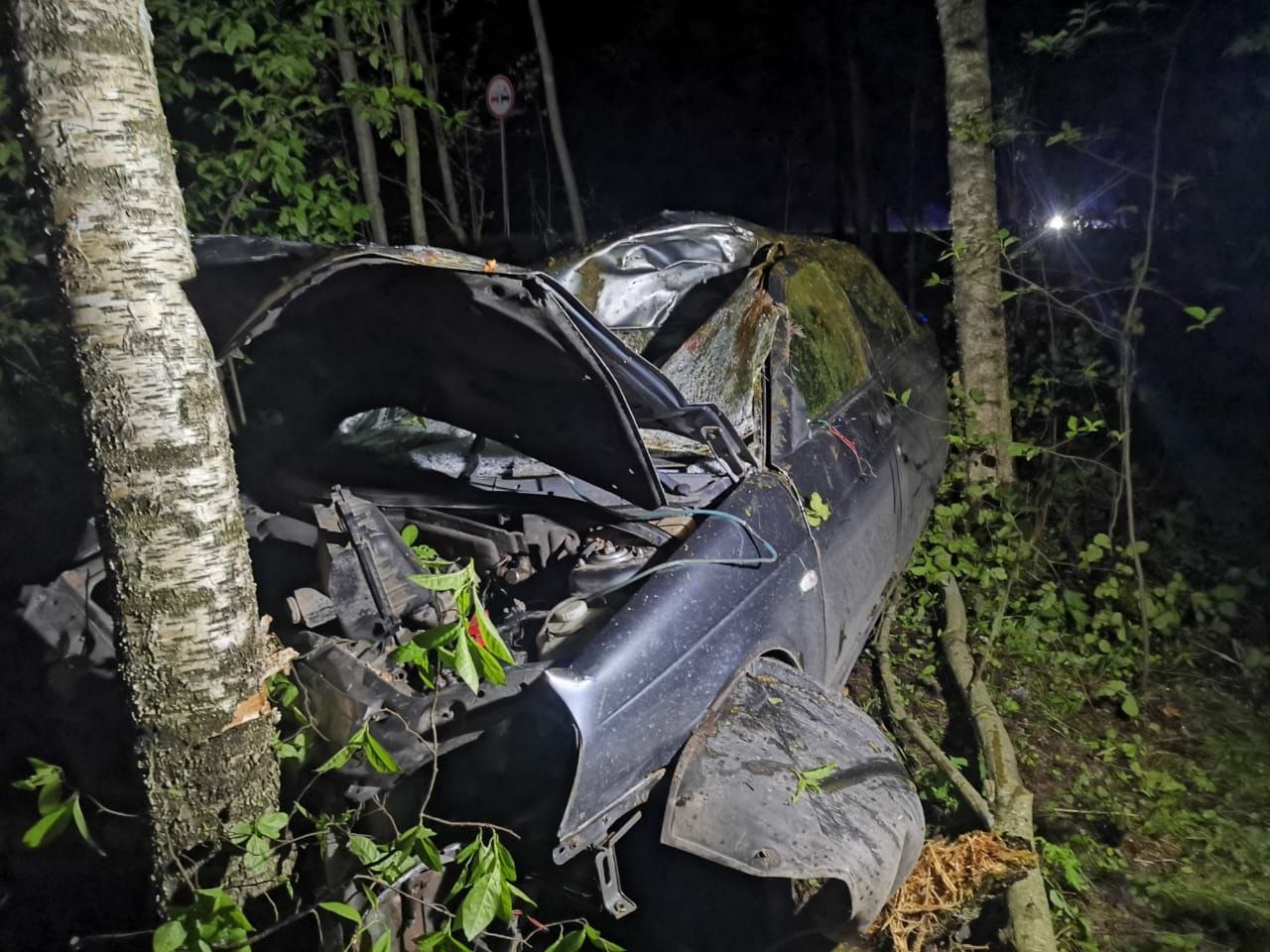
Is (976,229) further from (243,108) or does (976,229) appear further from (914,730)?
(243,108)

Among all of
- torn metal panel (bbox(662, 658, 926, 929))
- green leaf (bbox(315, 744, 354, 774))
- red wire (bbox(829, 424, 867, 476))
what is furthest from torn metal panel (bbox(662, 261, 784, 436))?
green leaf (bbox(315, 744, 354, 774))

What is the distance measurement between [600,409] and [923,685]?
2.21 meters

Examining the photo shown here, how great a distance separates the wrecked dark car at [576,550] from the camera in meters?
1.95

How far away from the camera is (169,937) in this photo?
5.25 ft

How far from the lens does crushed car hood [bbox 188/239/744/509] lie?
201 cm

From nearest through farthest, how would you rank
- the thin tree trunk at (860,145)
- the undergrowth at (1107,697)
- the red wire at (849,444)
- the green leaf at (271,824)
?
the green leaf at (271,824) < the undergrowth at (1107,697) < the red wire at (849,444) < the thin tree trunk at (860,145)

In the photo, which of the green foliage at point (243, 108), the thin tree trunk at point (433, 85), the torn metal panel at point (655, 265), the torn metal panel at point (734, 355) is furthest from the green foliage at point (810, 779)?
the thin tree trunk at point (433, 85)

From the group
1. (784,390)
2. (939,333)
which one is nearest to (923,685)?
(784,390)

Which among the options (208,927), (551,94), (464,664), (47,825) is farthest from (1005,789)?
(551,94)

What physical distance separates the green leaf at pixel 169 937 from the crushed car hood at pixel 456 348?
1212 mm

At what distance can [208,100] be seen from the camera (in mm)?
4891

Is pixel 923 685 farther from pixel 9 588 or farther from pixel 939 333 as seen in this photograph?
pixel 939 333

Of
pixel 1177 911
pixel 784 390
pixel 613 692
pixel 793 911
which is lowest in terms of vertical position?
pixel 1177 911

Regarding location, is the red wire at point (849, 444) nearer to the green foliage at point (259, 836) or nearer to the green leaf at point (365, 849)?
the green leaf at point (365, 849)
